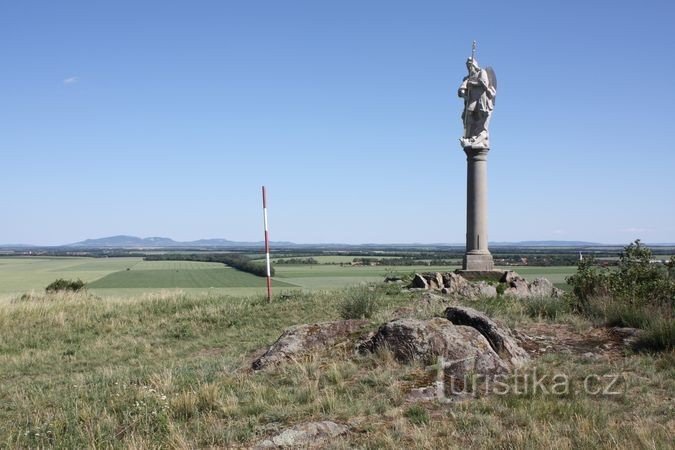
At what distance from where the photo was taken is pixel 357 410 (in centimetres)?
586

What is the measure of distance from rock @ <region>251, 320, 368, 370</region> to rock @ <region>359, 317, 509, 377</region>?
3.08 ft

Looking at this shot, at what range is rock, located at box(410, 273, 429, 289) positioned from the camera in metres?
19.5

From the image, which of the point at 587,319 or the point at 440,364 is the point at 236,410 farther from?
the point at 587,319

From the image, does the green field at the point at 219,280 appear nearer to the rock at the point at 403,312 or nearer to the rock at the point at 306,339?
the rock at the point at 403,312

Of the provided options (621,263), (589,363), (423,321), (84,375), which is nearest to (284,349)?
(423,321)

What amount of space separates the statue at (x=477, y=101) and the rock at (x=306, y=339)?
49.3 ft

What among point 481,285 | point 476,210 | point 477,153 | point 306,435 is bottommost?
point 306,435

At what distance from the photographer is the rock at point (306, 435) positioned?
5.13 m

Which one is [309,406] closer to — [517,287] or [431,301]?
[431,301]

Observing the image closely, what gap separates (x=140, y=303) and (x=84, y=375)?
27.8 ft

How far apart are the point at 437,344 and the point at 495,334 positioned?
3.29 feet

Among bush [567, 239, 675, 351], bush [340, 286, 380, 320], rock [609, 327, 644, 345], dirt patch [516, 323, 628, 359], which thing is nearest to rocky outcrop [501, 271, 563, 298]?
bush [567, 239, 675, 351]

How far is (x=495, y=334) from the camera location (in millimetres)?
8148

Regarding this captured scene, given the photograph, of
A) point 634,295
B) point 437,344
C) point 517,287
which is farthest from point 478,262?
point 437,344
